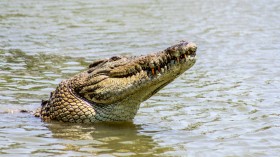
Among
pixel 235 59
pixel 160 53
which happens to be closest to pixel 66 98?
pixel 160 53

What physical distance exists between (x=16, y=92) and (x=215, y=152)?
165 inches

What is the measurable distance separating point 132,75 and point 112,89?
29cm

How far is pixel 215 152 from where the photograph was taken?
6.92 m

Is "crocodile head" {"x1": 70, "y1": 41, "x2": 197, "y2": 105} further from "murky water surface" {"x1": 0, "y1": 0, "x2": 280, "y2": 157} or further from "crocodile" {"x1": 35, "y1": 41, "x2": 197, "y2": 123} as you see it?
"murky water surface" {"x1": 0, "y1": 0, "x2": 280, "y2": 157}

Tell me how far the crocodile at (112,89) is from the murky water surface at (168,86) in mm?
164

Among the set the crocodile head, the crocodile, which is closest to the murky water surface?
the crocodile

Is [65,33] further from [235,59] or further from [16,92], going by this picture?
[16,92]

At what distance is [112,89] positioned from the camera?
7.83m

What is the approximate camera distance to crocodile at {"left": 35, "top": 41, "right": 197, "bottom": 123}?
755cm

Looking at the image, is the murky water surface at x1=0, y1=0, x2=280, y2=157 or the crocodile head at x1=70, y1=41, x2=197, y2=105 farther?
the crocodile head at x1=70, y1=41, x2=197, y2=105

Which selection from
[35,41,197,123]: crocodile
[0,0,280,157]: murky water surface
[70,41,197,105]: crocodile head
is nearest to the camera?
[0,0,280,157]: murky water surface

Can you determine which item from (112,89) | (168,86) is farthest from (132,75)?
(168,86)

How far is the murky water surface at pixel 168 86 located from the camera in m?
7.30

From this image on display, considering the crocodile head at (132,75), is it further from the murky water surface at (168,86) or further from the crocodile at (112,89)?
the murky water surface at (168,86)
